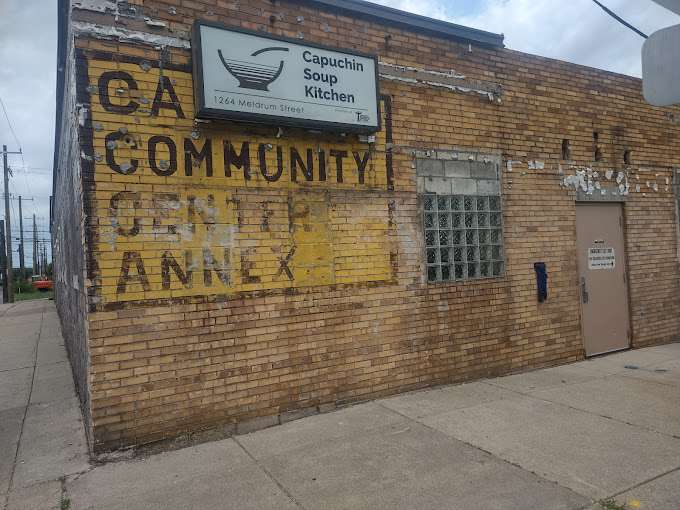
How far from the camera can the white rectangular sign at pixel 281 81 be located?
14.8 feet

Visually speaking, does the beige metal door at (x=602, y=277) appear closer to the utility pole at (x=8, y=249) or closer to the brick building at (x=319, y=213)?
the brick building at (x=319, y=213)

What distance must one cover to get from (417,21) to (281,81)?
→ 85.4 inches

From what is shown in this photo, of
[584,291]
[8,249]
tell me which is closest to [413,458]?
[584,291]

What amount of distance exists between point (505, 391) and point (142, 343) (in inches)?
156

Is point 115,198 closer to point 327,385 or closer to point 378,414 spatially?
point 327,385

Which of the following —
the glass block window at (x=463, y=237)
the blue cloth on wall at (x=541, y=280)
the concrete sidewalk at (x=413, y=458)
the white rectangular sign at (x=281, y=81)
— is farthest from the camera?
the blue cloth on wall at (x=541, y=280)

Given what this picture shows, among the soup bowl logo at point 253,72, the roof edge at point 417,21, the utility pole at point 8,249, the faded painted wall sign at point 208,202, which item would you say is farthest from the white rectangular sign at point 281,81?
the utility pole at point 8,249

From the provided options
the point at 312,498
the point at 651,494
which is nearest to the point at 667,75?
the point at 651,494

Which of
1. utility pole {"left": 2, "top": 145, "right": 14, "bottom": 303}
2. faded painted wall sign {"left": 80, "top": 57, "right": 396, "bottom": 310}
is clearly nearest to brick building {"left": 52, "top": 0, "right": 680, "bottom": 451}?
faded painted wall sign {"left": 80, "top": 57, "right": 396, "bottom": 310}

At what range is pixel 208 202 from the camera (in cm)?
459

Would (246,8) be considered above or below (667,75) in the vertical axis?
above

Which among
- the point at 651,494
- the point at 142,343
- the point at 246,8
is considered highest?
the point at 246,8

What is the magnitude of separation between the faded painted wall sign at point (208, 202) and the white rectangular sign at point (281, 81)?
0.22 metres

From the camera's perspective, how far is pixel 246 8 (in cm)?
486
